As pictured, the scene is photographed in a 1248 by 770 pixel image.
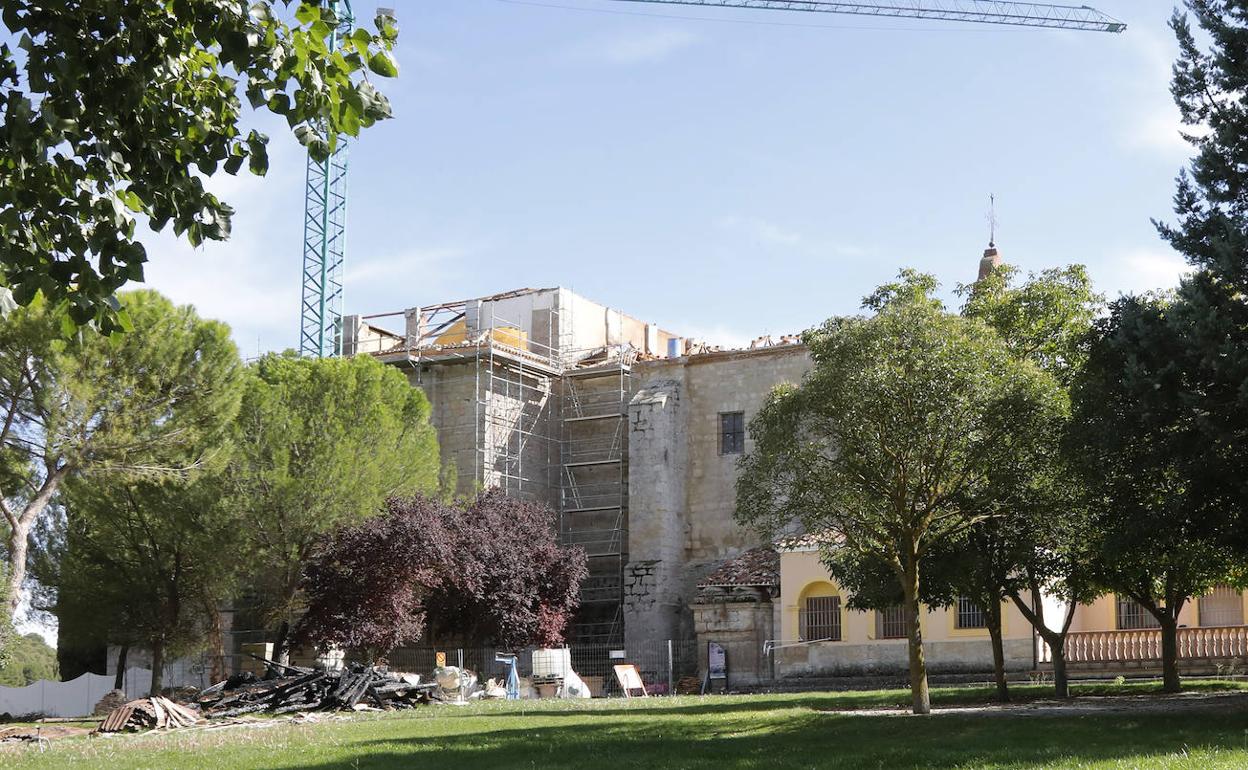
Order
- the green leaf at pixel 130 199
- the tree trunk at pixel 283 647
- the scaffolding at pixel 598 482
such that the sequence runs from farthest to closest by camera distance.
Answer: the scaffolding at pixel 598 482
the tree trunk at pixel 283 647
the green leaf at pixel 130 199

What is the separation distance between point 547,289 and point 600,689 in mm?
17807

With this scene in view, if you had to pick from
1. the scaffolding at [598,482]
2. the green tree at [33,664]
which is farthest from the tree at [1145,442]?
the green tree at [33,664]

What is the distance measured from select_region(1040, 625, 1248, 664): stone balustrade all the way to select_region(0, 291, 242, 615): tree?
62.9 feet

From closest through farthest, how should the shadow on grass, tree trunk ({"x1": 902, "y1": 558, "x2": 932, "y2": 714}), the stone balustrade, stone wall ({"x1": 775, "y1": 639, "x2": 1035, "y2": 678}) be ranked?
the shadow on grass → tree trunk ({"x1": 902, "y1": 558, "x2": 932, "y2": 714}) → the stone balustrade → stone wall ({"x1": 775, "y1": 639, "x2": 1035, "y2": 678})

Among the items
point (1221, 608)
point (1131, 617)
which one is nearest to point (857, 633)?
point (1131, 617)

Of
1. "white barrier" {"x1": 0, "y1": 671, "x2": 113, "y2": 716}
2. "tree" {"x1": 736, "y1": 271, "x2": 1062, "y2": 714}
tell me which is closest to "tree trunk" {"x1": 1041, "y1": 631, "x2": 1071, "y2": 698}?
"tree" {"x1": 736, "y1": 271, "x2": 1062, "y2": 714}

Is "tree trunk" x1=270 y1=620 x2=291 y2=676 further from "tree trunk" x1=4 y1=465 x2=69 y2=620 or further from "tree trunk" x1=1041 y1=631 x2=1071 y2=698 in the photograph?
"tree trunk" x1=1041 y1=631 x2=1071 y2=698

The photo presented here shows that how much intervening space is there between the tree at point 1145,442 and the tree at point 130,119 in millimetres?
11220

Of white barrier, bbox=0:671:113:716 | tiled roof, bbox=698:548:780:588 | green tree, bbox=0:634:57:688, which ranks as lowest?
green tree, bbox=0:634:57:688

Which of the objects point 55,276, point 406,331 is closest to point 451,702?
point 55,276

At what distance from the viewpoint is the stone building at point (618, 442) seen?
42.7 metres

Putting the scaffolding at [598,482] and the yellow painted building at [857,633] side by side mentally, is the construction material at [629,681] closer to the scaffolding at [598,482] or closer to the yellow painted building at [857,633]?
the yellow painted building at [857,633]

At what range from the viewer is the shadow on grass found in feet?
44.4

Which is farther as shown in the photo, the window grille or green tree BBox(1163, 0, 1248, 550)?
the window grille
